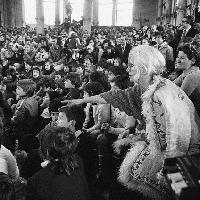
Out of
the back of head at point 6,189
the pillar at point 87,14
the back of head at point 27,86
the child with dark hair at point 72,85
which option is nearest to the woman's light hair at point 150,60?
the back of head at point 6,189

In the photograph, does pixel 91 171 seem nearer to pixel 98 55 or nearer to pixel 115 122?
pixel 115 122

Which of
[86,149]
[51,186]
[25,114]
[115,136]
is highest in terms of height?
[51,186]

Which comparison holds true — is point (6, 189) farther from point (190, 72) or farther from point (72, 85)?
point (72, 85)

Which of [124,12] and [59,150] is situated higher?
[124,12]

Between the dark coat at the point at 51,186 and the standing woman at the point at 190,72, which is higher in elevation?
the standing woman at the point at 190,72

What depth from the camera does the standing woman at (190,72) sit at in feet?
9.53

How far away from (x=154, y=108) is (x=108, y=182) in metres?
2.01

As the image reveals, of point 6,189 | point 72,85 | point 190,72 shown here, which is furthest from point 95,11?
point 6,189

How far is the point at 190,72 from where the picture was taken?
3.10 m

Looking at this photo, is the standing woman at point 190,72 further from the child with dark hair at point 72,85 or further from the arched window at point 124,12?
the arched window at point 124,12

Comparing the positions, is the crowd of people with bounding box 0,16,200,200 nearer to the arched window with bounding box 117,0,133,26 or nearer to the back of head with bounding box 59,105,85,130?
the back of head with bounding box 59,105,85,130

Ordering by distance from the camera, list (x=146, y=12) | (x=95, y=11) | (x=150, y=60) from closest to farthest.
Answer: (x=150, y=60) → (x=146, y=12) → (x=95, y=11)

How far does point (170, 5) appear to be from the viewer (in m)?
25.1

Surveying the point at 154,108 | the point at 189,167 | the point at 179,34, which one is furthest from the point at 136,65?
the point at 179,34
